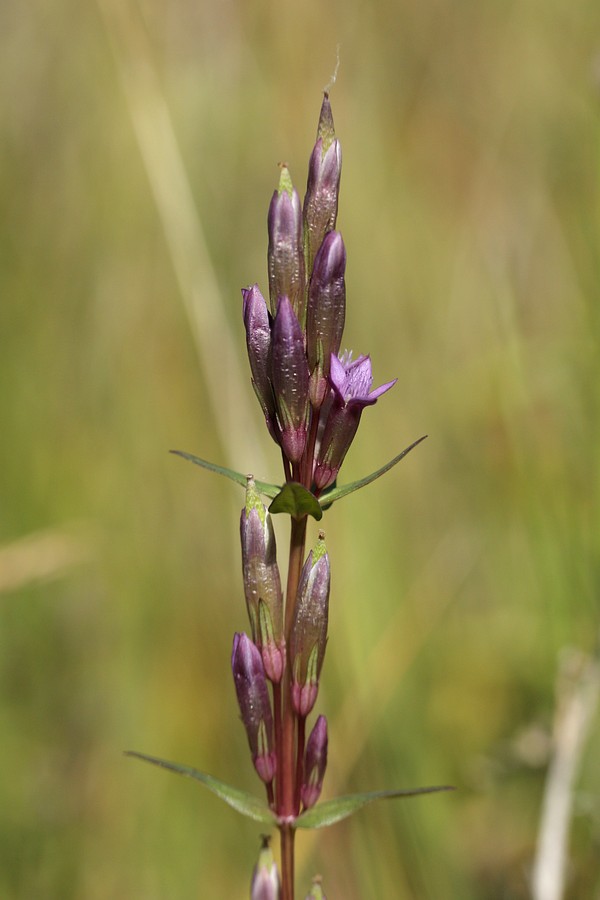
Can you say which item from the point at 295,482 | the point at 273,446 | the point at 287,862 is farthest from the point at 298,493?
the point at 273,446

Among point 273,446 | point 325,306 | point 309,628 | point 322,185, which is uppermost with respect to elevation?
point 273,446

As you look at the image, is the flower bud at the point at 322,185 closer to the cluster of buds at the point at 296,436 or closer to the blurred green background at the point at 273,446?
the cluster of buds at the point at 296,436

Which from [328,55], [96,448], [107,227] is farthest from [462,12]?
[96,448]

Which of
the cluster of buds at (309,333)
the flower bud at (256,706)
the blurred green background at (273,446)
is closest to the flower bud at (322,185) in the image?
the cluster of buds at (309,333)

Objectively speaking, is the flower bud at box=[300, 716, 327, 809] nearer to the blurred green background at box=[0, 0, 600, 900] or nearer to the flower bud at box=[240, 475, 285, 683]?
the flower bud at box=[240, 475, 285, 683]

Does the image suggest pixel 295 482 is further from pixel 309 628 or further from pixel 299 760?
pixel 299 760

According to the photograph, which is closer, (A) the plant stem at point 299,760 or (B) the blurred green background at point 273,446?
(A) the plant stem at point 299,760

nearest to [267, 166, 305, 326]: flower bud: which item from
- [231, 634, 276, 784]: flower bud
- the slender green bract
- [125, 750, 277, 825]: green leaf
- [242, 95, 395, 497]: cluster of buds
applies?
[242, 95, 395, 497]: cluster of buds
